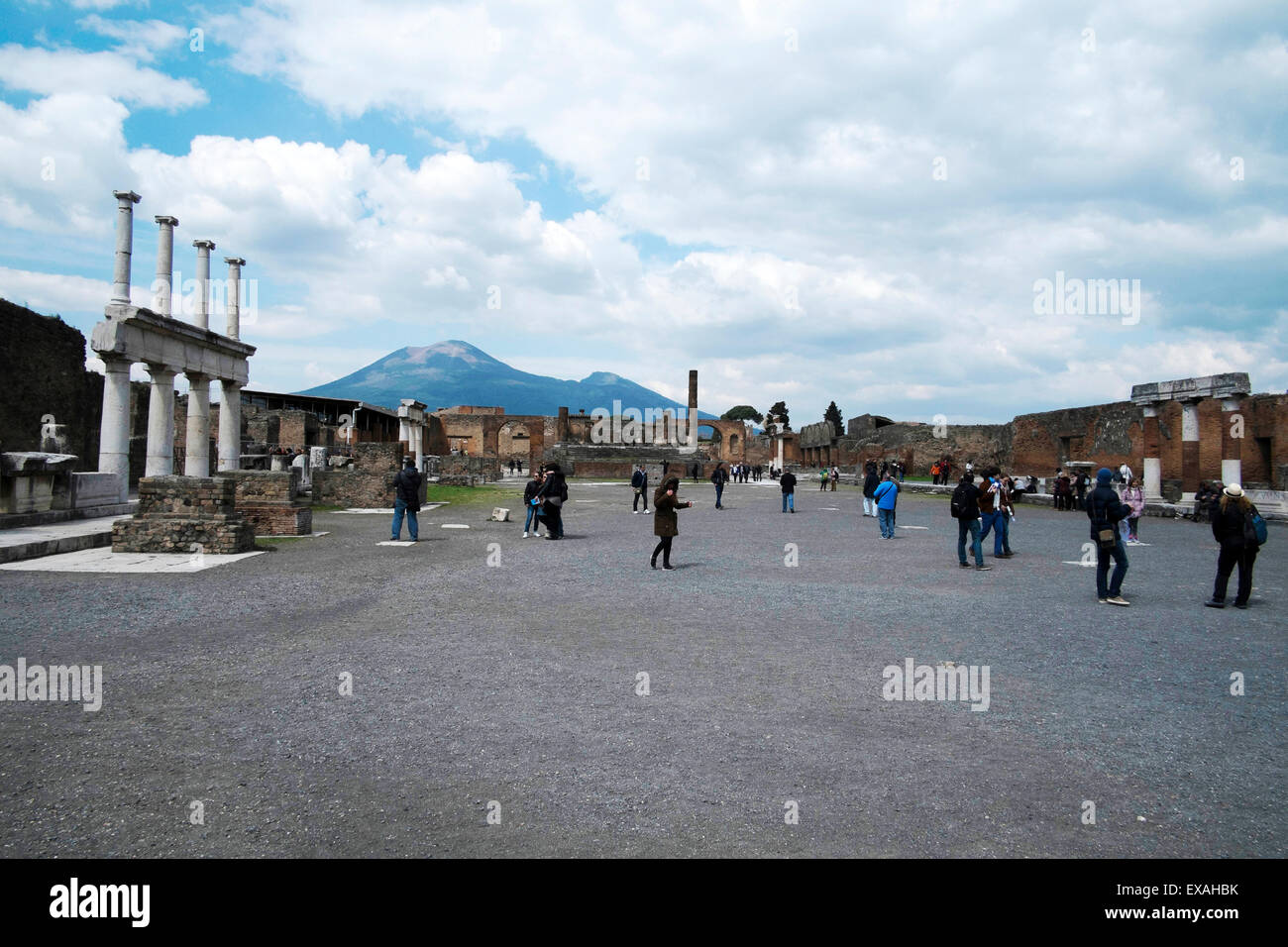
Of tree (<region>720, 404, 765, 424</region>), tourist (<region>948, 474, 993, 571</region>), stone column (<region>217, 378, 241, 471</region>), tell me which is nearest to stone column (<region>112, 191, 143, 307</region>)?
stone column (<region>217, 378, 241, 471</region>)

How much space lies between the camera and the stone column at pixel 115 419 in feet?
54.3

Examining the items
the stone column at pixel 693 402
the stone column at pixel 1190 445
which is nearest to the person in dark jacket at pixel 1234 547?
the stone column at pixel 1190 445

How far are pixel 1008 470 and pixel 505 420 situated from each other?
51545 mm

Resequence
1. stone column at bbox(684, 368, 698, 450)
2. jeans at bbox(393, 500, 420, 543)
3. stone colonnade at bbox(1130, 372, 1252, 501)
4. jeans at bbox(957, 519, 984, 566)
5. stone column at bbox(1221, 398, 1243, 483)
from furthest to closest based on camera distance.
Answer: stone column at bbox(684, 368, 698, 450), stone colonnade at bbox(1130, 372, 1252, 501), stone column at bbox(1221, 398, 1243, 483), jeans at bbox(393, 500, 420, 543), jeans at bbox(957, 519, 984, 566)

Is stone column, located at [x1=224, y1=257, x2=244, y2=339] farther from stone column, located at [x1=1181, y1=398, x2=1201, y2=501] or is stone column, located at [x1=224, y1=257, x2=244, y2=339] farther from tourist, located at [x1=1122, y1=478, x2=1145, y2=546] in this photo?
stone column, located at [x1=1181, y1=398, x2=1201, y2=501]

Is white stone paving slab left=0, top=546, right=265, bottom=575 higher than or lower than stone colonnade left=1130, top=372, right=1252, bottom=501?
lower

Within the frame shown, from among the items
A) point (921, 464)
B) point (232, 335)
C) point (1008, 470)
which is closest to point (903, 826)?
point (232, 335)

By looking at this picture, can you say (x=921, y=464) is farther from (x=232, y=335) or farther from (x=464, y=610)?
(x=464, y=610)

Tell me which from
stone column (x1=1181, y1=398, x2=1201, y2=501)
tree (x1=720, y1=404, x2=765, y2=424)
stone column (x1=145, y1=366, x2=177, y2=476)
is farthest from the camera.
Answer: tree (x1=720, y1=404, x2=765, y2=424)

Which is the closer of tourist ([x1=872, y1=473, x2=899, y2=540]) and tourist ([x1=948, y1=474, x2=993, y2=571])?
tourist ([x1=948, y1=474, x2=993, y2=571])

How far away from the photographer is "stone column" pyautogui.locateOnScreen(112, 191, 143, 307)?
695 inches

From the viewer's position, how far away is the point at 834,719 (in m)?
4.52

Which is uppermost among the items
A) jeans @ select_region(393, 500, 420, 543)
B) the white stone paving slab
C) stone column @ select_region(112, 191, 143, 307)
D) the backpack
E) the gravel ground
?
stone column @ select_region(112, 191, 143, 307)

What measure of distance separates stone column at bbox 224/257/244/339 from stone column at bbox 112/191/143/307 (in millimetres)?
5551
